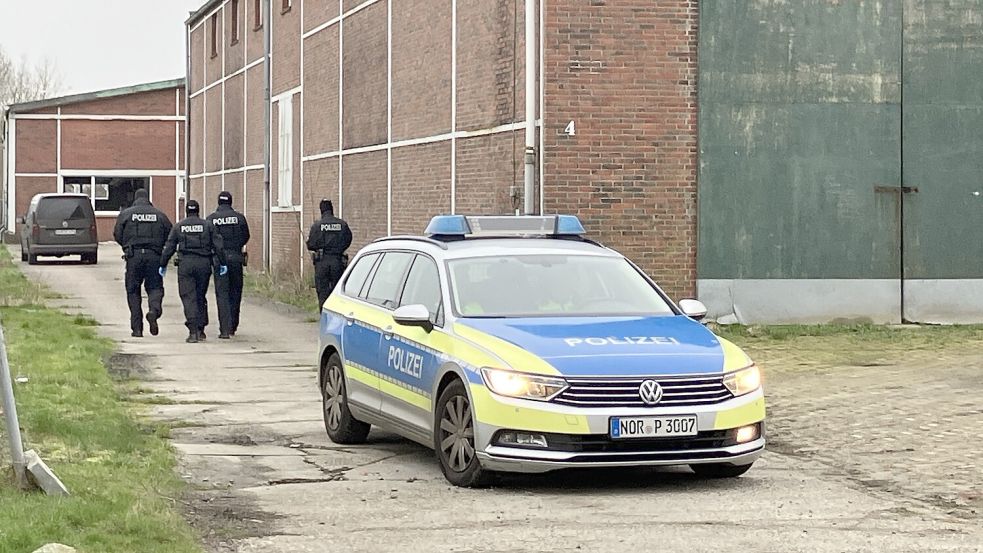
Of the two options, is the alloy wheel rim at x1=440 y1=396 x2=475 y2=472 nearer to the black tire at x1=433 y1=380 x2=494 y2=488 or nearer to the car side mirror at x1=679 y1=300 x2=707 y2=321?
the black tire at x1=433 y1=380 x2=494 y2=488

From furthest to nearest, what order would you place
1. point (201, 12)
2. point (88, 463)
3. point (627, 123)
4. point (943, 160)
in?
1. point (201, 12)
2. point (943, 160)
3. point (627, 123)
4. point (88, 463)

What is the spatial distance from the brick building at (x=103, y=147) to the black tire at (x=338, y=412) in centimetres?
4762

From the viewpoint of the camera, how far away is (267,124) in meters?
36.1

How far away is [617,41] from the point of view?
19.6 m

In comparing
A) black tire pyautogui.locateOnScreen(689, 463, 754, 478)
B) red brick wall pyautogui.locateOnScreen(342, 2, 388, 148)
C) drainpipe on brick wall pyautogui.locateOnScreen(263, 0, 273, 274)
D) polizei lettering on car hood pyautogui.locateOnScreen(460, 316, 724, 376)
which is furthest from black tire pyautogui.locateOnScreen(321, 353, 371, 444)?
drainpipe on brick wall pyautogui.locateOnScreen(263, 0, 273, 274)

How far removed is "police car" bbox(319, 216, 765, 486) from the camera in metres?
9.19

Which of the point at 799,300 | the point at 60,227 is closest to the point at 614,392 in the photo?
the point at 799,300

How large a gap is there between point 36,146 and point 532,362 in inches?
2069

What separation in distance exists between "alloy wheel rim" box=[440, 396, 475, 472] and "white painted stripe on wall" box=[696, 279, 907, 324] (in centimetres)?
1053

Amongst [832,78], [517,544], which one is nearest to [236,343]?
[832,78]

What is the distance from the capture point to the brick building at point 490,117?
64.3 feet

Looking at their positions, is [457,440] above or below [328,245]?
below

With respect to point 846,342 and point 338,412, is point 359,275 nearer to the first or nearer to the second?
point 338,412

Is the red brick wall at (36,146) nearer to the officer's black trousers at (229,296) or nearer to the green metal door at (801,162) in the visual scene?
the officer's black trousers at (229,296)
